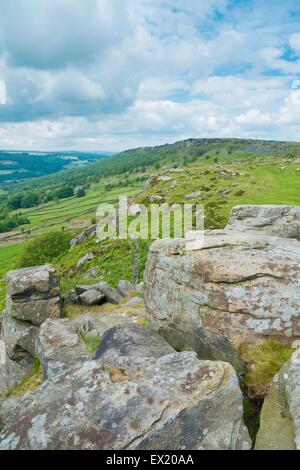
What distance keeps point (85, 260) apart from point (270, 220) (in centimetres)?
5415

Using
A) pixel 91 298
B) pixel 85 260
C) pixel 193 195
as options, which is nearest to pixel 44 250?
pixel 85 260

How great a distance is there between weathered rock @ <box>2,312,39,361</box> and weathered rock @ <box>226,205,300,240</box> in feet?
44.6

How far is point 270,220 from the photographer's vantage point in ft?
75.3

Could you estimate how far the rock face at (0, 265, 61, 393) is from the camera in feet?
70.6

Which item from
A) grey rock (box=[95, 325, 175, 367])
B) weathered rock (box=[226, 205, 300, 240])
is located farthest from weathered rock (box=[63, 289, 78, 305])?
weathered rock (box=[226, 205, 300, 240])

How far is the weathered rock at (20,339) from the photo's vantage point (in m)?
21.6

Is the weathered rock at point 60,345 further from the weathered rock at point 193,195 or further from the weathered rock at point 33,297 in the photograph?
the weathered rock at point 193,195

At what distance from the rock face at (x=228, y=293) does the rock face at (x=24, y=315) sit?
9109 mm

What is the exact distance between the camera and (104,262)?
2596 inches

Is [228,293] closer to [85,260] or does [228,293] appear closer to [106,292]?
[106,292]

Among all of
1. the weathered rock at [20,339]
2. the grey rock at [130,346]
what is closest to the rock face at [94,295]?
the weathered rock at [20,339]

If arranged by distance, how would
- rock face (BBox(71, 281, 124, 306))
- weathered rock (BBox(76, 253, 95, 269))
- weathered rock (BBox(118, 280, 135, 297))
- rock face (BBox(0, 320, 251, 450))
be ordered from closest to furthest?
rock face (BBox(0, 320, 251, 450))
rock face (BBox(71, 281, 124, 306))
weathered rock (BBox(118, 280, 135, 297))
weathered rock (BBox(76, 253, 95, 269))

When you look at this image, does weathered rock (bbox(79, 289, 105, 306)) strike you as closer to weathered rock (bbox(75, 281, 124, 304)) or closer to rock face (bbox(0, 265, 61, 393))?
weathered rock (bbox(75, 281, 124, 304))
